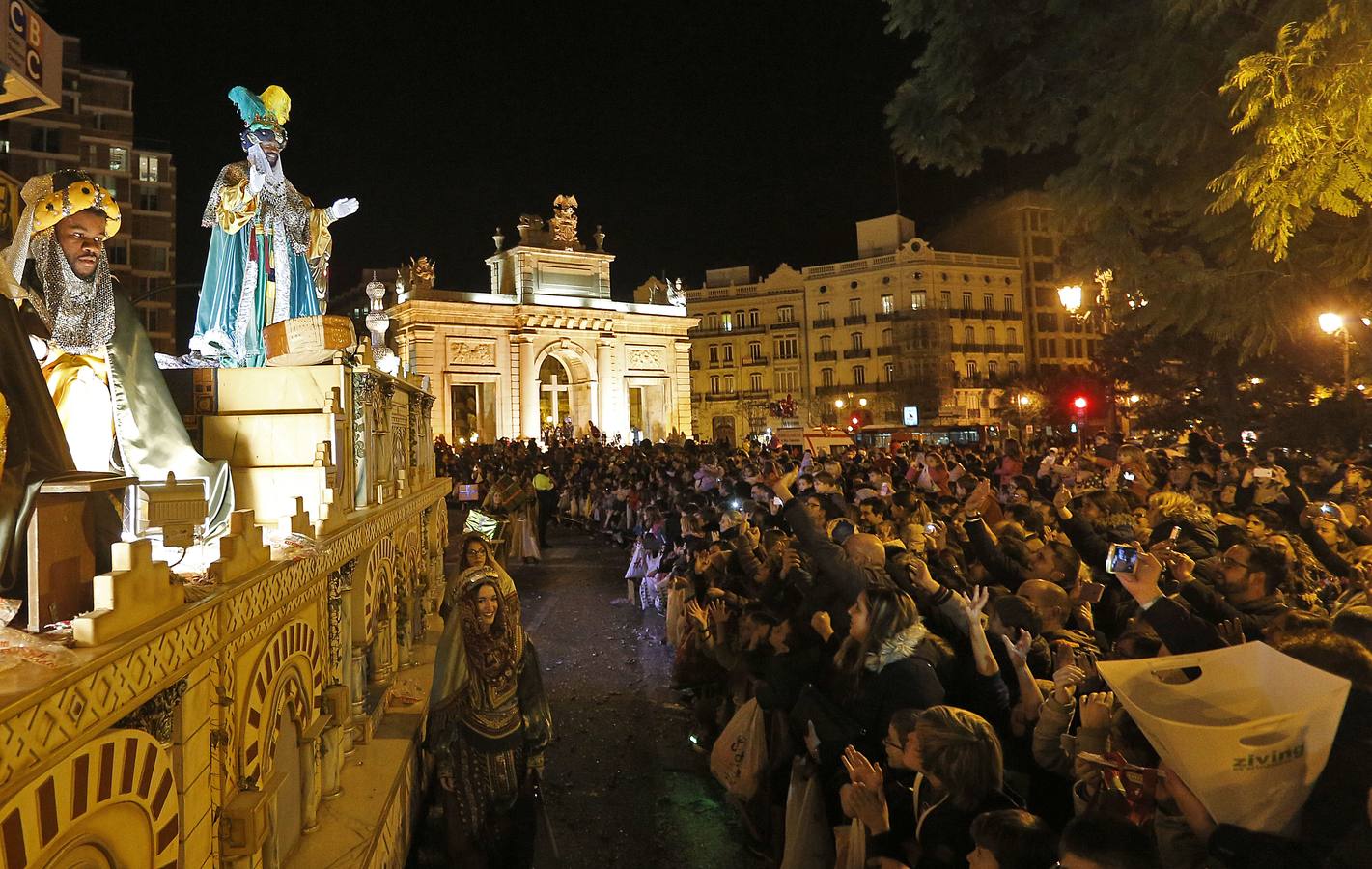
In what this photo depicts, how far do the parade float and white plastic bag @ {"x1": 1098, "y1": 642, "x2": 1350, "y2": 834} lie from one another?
8.51 ft

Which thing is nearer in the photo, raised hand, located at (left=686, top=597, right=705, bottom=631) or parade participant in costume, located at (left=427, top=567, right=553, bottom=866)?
parade participant in costume, located at (left=427, top=567, right=553, bottom=866)

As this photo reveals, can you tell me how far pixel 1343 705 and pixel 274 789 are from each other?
324cm

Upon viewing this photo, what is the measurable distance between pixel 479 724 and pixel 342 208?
3.88 m

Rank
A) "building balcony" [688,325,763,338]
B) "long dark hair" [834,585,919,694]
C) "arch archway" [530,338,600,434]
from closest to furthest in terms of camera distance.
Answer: "long dark hair" [834,585,919,694], "arch archway" [530,338,600,434], "building balcony" [688,325,763,338]

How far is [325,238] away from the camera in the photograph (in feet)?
20.8

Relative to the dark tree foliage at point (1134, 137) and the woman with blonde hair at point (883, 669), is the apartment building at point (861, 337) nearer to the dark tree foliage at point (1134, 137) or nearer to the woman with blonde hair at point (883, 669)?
the dark tree foliage at point (1134, 137)

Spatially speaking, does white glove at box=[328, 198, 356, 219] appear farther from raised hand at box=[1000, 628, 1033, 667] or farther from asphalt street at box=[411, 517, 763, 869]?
raised hand at box=[1000, 628, 1033, 667]

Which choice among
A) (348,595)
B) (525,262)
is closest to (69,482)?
(348,595)

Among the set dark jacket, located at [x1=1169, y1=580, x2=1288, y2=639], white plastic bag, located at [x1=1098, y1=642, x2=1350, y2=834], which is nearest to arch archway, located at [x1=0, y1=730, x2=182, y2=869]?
white plastic bag, located at [x1=1098, y1=642, x2=1350, y2=834]

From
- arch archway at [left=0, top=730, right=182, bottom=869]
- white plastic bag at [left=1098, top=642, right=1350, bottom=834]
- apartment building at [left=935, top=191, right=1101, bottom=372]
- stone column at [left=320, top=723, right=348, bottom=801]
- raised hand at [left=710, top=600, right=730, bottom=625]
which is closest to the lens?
arch archway at [left=0, top=730, right=182, bottom=869]

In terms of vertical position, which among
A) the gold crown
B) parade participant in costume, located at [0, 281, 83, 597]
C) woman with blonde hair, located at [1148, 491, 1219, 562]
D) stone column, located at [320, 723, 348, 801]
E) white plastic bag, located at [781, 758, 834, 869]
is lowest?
white plastic bag, located at [781, 758, 834, 869]

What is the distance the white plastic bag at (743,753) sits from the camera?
5082 mm

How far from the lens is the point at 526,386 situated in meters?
41.7

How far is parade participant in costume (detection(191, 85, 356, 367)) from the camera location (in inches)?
219
